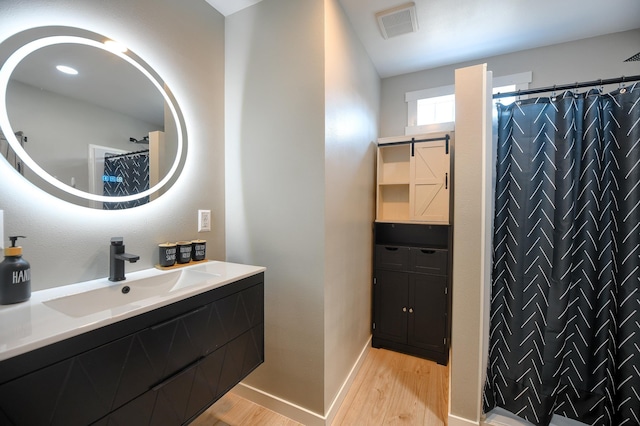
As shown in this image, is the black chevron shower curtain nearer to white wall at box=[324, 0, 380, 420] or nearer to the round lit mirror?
white wall at box=[324, 0, 380, 420]

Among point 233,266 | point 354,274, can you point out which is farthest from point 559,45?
point 233,266

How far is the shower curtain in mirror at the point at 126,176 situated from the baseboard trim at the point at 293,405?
1419 mm

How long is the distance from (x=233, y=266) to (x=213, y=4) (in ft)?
5.61

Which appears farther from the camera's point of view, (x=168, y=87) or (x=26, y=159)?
(x=168, y=87)

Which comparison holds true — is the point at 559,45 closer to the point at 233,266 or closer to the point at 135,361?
the point at 233,266

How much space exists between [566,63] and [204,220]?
10.5 ft

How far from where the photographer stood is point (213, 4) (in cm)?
169

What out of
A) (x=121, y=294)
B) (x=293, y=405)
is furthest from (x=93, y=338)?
(x=293, y=405)

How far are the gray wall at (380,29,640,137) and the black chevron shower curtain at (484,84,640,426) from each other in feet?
3.43

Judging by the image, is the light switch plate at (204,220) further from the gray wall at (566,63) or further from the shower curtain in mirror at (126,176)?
the gray wall at (566,63)

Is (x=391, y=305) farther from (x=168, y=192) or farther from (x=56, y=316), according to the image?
(x=56, y=316)

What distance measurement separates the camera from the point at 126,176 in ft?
4.29

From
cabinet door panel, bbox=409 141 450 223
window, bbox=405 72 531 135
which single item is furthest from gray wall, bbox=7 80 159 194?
window, bbox=405 72 531 135

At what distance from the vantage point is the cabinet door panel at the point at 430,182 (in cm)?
226
